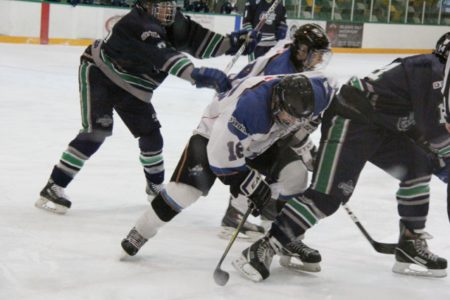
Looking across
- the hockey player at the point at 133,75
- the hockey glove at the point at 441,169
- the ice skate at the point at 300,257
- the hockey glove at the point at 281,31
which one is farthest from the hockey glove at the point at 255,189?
the hockey glove at the point at 281,31

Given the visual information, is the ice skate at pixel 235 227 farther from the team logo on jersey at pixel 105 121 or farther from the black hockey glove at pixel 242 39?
the black hockey glove at pixel 242 39

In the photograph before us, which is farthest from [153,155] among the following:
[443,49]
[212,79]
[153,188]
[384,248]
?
Result: [443,49]

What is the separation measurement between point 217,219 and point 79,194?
0.72m

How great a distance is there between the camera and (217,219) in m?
3.82

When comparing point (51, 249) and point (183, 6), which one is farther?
point (183, 6)

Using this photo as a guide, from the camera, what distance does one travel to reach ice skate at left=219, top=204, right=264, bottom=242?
350cm

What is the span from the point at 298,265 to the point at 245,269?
257 mm

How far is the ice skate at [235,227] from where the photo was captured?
350 centimetres

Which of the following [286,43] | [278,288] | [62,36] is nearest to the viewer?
[278,288]

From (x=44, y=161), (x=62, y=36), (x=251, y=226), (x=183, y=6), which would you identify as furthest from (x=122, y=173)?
(x=183, y=6)

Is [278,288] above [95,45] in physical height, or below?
below

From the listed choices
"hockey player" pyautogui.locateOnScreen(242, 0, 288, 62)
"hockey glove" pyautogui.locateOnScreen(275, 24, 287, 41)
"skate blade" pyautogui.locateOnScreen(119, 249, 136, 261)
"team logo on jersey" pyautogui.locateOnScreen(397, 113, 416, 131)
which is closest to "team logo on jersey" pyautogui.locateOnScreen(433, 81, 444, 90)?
"team logo on jersey" pyautogui.locateOnScreen(397, 113, 416, 131)

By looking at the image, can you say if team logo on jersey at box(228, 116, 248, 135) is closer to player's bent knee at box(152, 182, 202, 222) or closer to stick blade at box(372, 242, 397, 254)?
player's bent knee at box(152, 182, 202, 222)

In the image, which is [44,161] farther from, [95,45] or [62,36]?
[62,36]
